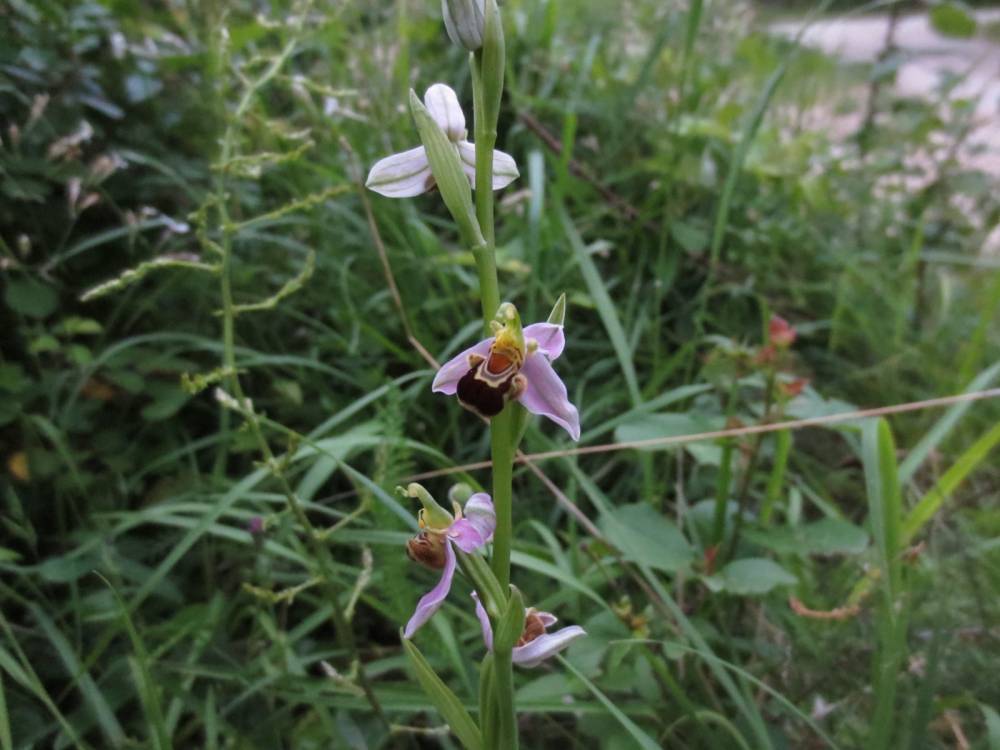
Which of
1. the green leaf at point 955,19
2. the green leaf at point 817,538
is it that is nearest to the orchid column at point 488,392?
the green leaf at point 817,538

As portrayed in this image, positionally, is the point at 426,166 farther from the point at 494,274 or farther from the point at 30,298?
the point at 30,298

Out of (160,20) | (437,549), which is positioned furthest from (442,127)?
(160,20)

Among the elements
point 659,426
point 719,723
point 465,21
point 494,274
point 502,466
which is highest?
point 465,21

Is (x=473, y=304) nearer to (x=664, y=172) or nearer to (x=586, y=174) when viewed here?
(x=586, y=174)

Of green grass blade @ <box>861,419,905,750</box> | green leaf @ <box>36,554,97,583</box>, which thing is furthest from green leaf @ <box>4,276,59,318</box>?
green grass blade @ <box>861,419,905,750</box>

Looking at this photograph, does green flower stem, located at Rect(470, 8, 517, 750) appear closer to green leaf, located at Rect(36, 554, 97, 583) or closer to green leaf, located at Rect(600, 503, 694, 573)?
green leaf, located at Rect(600, 503, 694, 573)

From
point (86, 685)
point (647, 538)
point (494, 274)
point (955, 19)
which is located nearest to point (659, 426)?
point (647, 538)
